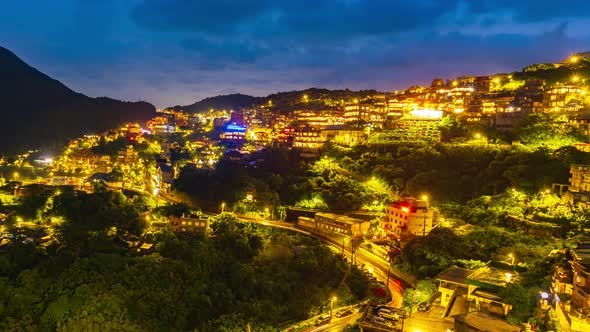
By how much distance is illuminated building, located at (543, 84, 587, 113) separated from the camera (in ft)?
111

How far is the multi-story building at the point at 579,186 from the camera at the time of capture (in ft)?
67.5

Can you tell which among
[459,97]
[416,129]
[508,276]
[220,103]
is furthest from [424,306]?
[220,103]

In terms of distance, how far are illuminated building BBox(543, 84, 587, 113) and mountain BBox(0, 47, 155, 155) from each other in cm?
5320

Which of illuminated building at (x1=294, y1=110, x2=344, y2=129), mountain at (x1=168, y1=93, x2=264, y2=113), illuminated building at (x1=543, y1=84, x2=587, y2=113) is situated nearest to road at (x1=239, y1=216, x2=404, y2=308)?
illuminated building at (x1=543, y1=84, x2=587, y2=113)

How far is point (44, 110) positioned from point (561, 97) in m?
69.1

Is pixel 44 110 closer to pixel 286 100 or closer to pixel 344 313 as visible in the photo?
pixel 286 100

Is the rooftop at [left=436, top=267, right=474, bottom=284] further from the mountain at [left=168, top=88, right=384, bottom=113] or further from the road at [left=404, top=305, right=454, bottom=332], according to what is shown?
the mountain at [left=168, top=88, right=384, bottom=113]

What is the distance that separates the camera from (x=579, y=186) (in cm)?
2188

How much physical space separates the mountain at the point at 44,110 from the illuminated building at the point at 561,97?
5320cm

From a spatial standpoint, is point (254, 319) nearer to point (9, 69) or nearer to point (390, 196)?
point (390, 196)

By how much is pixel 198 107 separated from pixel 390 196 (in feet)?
282

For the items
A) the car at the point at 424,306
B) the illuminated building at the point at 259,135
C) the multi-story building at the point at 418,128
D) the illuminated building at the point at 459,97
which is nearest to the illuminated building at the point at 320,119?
the illuminated building at the point at 259,135

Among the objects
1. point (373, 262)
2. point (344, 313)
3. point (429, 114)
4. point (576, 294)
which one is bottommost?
point (373, 262)

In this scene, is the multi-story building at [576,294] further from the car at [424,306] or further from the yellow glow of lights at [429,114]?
the yellow glow of lights at [429,114]
